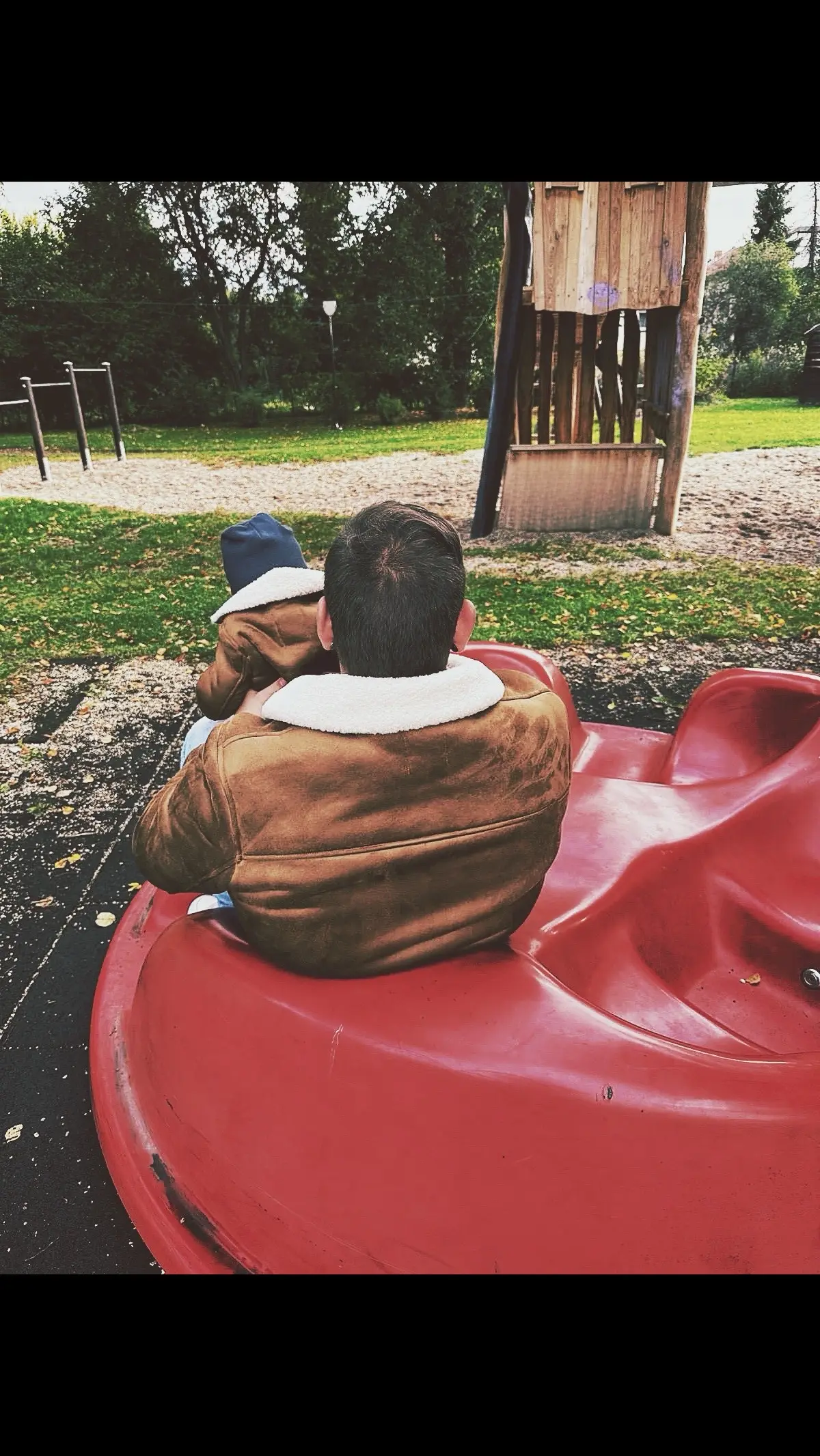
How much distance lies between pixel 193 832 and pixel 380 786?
0.29m

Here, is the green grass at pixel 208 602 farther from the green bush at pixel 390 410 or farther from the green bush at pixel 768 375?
the green bush at pixel 768 375

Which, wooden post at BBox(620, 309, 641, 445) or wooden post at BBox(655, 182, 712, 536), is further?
wooden post at BBox(620, 309, 641, 445)

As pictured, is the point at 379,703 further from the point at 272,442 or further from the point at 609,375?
the point at 272,442

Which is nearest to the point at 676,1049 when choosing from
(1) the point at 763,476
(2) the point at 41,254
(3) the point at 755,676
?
(3) the point at 755,676

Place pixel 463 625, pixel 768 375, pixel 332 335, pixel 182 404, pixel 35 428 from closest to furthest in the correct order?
pixel 463 625 < pixel 35 428 < pixel 332 335 < pixel 182 404 < pixel 768 375

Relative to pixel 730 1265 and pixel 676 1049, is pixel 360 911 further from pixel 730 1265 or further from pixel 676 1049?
pixel 730 1265

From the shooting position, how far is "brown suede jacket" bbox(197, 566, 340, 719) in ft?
6.73

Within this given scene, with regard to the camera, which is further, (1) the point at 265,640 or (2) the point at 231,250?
(2) the point at 231,250

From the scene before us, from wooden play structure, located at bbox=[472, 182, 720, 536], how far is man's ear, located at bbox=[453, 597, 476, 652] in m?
5.56

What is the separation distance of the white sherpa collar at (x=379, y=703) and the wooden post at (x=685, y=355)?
5.98 meters

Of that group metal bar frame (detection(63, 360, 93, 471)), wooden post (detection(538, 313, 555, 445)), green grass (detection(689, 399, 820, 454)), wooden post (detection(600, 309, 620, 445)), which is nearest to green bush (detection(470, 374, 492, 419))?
green grass (detection(689, 399, 820, 454))

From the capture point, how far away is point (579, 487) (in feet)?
23.9

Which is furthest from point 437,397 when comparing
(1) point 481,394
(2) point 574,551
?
(2) point 574,551

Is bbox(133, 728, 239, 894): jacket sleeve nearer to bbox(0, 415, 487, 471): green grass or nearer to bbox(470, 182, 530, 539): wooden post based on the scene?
bbox(470, 182, 530, 539): wooden post
